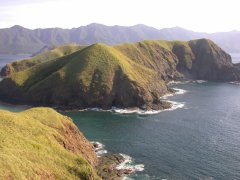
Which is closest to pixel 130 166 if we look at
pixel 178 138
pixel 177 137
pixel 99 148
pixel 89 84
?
pixel 99 148

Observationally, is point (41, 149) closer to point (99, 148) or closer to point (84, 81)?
point (99, 148)

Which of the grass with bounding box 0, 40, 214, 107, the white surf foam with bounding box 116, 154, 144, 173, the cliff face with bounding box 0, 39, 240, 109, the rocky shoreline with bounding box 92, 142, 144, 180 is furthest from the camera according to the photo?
the grass with bounding box 0, 40, 214, 107

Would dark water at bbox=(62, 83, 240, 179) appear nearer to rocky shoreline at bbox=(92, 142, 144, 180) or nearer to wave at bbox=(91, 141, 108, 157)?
wave at bbox=(91, 141, 108, 157)

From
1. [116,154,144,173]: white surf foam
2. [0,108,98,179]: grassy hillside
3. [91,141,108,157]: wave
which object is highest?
[0,108,98,179]: grassy hillside

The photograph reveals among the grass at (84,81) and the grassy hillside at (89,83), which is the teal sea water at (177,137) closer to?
the grassy hillside at (89,83)

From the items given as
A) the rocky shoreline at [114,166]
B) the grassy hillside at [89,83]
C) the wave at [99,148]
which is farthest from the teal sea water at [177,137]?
the grassy hillside at [89,83]

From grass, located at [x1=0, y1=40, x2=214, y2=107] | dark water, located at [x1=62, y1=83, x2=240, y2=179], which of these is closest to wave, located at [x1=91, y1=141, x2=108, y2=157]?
dark water, located at [x1=62, y1=83, x2=240, y2=179]
